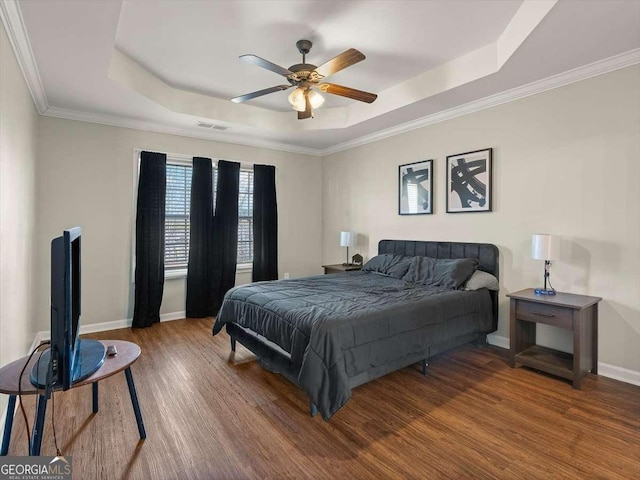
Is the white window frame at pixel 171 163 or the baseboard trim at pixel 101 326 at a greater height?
the white window frame at pixel 171 163

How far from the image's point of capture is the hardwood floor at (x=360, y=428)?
6.03 ft

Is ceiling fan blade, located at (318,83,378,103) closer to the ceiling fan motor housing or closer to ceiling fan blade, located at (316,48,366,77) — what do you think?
ceiling fan blade, located at (316,48,366,77)

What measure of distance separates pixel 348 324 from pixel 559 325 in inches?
72.0

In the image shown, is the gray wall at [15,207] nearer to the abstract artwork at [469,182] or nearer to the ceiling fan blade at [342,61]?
the ceiling fan blade at [342,61]

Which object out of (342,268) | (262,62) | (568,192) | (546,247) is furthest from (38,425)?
(568,192)

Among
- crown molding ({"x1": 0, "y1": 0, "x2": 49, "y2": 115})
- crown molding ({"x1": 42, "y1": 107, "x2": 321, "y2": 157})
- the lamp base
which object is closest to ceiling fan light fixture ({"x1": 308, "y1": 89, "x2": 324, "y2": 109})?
crown molding ({"x1": 0, "y1": 0, "x2": 49, "y2": 115})

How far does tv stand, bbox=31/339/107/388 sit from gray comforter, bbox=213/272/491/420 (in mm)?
1154

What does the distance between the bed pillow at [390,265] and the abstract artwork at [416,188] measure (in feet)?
2.21

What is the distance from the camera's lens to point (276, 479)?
5.76ft

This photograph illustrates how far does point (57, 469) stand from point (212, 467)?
2.35 feet

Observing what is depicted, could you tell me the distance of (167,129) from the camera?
4.55m

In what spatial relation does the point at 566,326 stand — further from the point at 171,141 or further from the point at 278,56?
the point at 171,141

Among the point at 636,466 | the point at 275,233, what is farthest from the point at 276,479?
the point at 275,233

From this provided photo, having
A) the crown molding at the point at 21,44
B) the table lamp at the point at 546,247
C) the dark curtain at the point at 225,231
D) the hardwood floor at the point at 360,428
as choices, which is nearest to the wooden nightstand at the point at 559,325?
the hardwood floor at the point at 360,428
